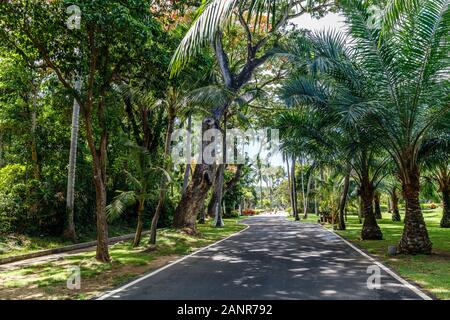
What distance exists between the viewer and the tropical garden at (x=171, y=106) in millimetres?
9211

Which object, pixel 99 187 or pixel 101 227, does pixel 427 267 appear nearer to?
pixel 101 227

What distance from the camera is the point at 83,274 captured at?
917 cm

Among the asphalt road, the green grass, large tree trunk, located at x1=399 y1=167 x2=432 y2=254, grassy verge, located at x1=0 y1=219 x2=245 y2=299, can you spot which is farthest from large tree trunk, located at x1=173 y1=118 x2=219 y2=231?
large tree trunk, located at x1=399 y1=167 x2=432 y2=254

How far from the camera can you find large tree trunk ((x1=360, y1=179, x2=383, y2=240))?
55.5ft

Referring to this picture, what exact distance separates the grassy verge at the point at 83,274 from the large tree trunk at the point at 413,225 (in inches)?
284

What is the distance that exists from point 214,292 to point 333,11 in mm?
18132

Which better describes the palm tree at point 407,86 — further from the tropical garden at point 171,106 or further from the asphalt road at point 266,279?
the asphalt road at point 266,279

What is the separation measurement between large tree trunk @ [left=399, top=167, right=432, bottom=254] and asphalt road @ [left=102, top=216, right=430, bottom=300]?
1500 millimetres

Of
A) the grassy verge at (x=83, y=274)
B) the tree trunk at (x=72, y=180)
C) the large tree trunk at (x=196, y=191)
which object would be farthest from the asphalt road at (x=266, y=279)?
the large tree trunk at (x=196, y=191)

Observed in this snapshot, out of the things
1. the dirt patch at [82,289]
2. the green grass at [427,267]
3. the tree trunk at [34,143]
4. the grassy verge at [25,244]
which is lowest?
the green grass at [427,267]

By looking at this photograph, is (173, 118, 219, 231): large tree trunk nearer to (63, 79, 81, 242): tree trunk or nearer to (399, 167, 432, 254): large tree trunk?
(63, 79, 81, 242): tree trunk

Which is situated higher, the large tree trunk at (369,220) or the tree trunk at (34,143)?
the tree trunk at (34,143)

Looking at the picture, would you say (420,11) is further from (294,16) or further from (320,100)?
(294,16)

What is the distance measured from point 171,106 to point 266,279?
8.98 metres
